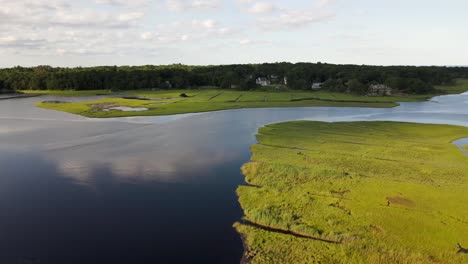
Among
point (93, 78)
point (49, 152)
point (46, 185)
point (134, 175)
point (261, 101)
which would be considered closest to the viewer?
point (46, 185)

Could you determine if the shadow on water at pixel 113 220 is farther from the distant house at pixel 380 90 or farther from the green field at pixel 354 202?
the distant house at pixel 380 90

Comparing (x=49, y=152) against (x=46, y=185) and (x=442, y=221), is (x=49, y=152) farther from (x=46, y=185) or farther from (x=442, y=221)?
(x=442, y=221)

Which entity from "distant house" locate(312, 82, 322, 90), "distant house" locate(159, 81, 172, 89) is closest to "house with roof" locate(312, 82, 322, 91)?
"distant house" locate(312, 82, 322, 90)

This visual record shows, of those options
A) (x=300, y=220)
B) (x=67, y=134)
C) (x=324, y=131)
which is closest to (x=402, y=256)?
(x=300, y=220)

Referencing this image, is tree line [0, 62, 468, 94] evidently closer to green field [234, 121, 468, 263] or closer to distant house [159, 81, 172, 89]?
distant house [159, 81, 172, 89]

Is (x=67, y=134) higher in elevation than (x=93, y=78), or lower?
lower

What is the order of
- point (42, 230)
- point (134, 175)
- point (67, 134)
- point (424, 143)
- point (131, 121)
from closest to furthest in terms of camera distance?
point (42, 230)
point (134, 175)
point (424, 143)
point (67, 134)
point (131, 121)
